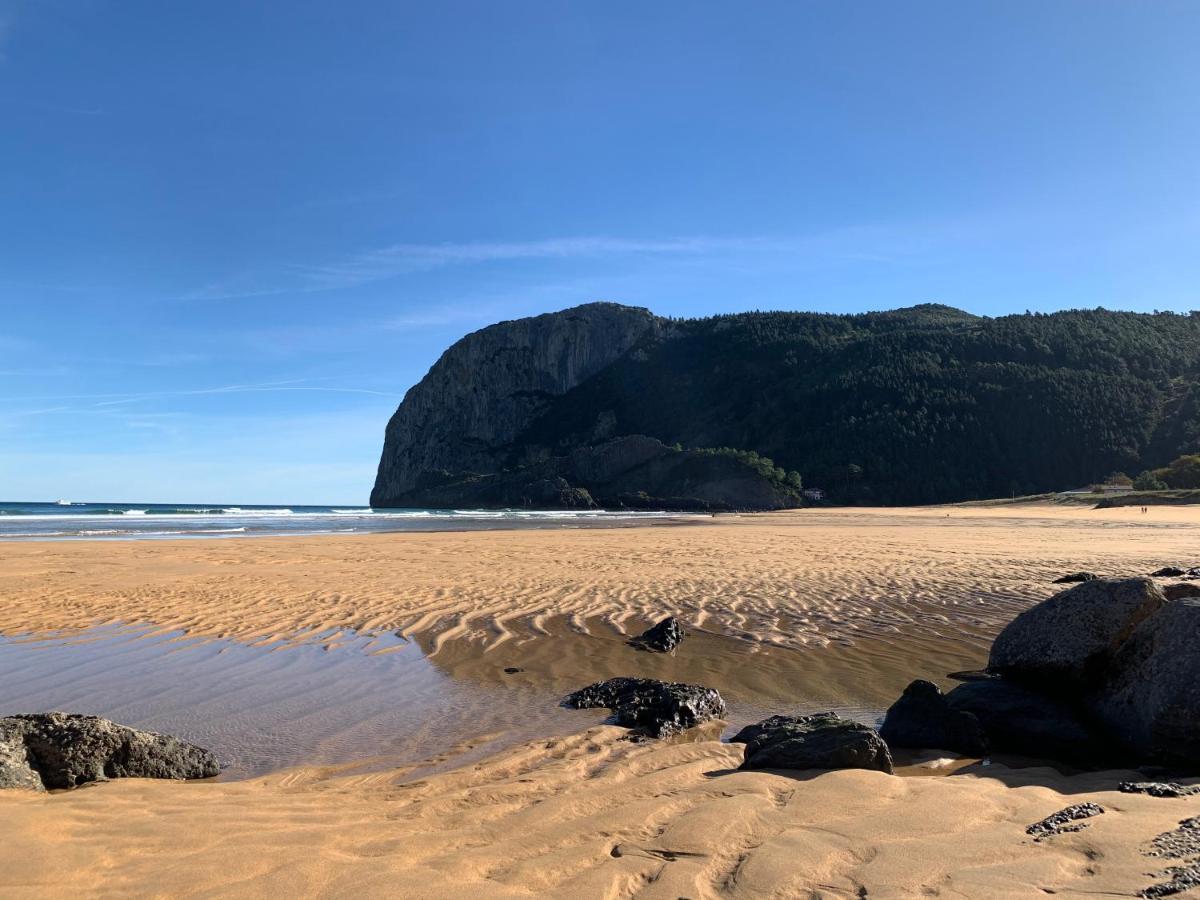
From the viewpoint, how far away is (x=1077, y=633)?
6.09 meters

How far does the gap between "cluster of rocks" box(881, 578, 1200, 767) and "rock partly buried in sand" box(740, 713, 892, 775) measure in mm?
1056

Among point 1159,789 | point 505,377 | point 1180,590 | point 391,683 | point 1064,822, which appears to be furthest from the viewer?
point 505,377

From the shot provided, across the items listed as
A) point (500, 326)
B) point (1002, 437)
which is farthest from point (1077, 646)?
point (500, 326)

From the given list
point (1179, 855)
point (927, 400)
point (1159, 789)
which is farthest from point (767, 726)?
point (927, 400)

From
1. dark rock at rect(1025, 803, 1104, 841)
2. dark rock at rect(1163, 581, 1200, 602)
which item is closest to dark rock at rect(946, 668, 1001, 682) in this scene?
dark rock at rect(1163, 581, 1200, 602)

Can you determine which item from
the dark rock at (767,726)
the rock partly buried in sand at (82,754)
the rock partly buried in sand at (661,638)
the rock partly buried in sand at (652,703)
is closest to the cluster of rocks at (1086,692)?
the dark rock at (767,726)

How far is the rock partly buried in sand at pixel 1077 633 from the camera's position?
5.89 m

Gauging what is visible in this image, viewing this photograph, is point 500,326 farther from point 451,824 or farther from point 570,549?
point 451,824

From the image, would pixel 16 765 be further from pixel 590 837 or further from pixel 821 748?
pixel 821 748

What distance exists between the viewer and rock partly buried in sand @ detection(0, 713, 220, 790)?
170 inches

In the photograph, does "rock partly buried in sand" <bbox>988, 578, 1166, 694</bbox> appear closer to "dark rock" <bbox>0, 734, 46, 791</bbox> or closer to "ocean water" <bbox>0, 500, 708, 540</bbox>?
"dark rock" <bbox>0, 734, 46, 791</bbox>

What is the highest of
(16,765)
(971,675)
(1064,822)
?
(16,765)

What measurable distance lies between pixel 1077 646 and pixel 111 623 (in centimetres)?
1203

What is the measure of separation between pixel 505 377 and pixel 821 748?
147 metres
